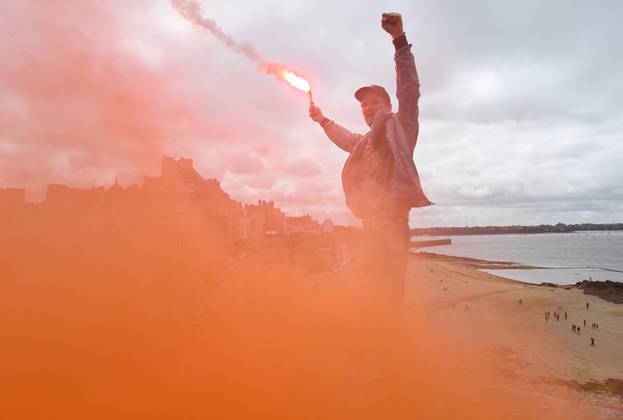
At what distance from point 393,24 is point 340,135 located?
1.94 m

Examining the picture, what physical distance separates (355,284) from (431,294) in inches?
124

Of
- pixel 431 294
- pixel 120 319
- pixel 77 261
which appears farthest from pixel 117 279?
pixel 431 294

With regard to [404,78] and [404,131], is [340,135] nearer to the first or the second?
[404,131]

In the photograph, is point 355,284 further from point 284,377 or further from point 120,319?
point 284,377

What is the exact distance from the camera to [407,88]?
15.3 feet

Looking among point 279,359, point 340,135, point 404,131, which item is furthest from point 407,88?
point 279,359

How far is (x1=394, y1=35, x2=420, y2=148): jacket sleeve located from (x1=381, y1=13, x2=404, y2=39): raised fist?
0.27ft

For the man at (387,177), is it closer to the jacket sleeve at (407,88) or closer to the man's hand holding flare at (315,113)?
the jacket sleeve at (407,88)

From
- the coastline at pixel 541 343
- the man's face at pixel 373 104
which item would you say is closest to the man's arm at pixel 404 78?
the man's face at pixel 373 104

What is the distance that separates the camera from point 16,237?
39.5 feet

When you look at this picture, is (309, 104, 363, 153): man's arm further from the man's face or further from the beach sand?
the beach sand

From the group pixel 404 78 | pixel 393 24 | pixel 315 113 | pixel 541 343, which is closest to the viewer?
pixel 393 24

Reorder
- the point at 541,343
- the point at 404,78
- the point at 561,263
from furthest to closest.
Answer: the point at 561,263, the point at 541,343, the point at 404,78

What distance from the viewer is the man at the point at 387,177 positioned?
4.68 metres
